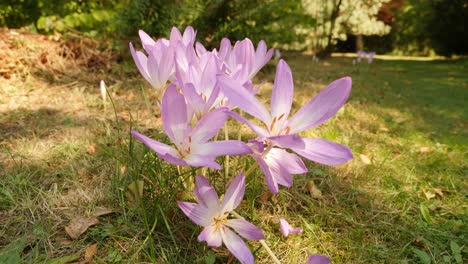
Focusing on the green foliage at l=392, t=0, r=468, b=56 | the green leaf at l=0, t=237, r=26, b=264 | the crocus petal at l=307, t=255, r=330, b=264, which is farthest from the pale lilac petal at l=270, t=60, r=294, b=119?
the green foliage at l=392, t=0, r=468, b=56

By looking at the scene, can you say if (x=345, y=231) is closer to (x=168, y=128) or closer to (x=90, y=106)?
(x=168, y=128)

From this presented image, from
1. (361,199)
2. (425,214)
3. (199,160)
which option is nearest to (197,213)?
(199,160)

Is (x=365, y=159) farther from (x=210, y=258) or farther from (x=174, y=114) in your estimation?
(x=174, y=114)

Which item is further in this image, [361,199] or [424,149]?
[424,149]

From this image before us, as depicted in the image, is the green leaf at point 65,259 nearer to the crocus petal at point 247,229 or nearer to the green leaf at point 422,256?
the crocus petal at point 247,229

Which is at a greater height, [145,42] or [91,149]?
[145,42]
